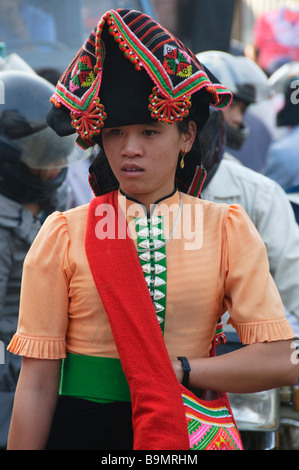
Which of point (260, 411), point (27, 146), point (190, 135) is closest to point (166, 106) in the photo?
point (190, 135)

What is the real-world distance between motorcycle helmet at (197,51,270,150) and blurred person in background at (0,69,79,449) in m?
1.87

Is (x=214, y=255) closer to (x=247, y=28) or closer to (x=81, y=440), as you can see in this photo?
(x=81, y=440)

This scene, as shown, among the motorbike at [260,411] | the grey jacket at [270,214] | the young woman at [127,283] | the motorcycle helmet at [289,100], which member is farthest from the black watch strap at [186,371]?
the motorcycle helmet at [289,100]

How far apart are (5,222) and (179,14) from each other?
8.34m

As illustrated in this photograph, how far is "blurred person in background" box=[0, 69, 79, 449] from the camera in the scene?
3332 millimetres

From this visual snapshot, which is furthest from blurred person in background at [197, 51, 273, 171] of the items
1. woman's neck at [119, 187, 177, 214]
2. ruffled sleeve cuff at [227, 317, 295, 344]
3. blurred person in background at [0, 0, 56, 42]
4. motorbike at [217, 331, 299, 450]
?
ruffled sleeve cuff at [227, 317, 295, 344]

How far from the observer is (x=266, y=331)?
2.03m

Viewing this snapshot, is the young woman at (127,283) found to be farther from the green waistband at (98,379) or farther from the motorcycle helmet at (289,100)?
the motorcycle helmet at (289,100)

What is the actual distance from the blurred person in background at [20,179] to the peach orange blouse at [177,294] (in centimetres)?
126

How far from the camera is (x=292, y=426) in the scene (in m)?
3.20

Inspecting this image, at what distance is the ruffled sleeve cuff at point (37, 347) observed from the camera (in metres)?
2.03

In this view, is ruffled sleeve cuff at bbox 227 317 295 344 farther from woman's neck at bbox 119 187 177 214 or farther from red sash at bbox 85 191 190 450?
woman's neck at bbox 119 187 177 214

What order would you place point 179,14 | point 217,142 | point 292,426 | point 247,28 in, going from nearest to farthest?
point 292,426 < point 217,142 < point 179,14 < point 247,28
